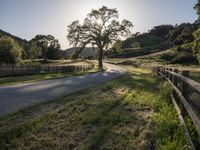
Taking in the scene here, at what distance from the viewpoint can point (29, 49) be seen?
423ft

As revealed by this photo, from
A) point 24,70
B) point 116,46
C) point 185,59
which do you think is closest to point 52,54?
point 185,59

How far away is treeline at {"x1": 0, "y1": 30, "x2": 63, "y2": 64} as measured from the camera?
77125 mm

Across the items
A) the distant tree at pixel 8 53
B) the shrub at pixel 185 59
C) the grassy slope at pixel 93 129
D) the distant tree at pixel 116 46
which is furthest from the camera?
the shrub at pixel 185 59

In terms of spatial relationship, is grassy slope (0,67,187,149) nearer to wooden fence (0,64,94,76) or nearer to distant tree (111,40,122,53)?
wooden fence (0,64,94,76)

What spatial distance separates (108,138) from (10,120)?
11.1 feet

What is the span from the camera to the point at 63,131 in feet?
26.9

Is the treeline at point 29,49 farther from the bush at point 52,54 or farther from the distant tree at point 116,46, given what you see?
the distant tree at point 116,46

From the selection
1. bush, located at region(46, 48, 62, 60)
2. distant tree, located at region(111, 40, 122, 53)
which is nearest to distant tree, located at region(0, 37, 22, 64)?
distant tree, located at region(111, 40, 122, 53)

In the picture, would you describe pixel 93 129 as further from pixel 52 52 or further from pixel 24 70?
pixel 52 52

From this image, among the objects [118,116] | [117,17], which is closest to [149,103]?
[118,116]

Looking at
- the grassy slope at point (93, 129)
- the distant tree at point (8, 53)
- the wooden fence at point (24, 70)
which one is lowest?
the wooden fence at point (24, 70)

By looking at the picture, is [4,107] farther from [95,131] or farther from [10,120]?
[95,131]

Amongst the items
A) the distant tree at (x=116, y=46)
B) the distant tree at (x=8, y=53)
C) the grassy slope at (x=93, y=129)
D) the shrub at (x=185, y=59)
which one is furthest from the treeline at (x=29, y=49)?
the grassy slope at (x=93, y=129)

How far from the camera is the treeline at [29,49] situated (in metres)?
77.1
